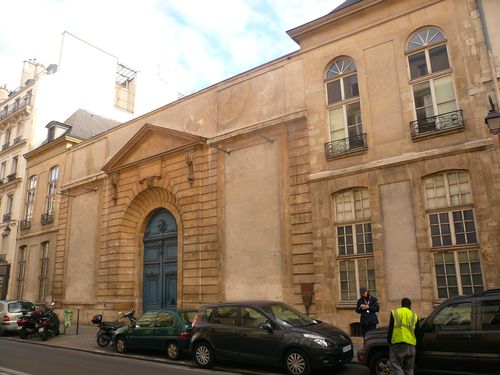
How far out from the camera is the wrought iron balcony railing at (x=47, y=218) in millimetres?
23688

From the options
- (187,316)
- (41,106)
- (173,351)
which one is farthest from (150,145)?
(41,106)

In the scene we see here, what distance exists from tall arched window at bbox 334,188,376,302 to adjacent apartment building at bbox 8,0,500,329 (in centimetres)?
3

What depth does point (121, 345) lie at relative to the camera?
11.6 m

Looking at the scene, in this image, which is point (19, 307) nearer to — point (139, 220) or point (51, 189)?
point (139, 220)

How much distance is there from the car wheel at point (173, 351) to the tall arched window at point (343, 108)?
7.04m

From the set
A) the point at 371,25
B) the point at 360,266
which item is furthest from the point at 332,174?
the point at 371,25

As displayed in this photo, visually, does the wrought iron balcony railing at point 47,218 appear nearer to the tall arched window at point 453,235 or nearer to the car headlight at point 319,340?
the car headlight at point 319,340

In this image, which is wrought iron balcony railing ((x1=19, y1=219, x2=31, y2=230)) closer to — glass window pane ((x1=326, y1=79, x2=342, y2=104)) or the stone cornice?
the stone cornice

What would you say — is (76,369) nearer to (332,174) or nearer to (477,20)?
(332,174)

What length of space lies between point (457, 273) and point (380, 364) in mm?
4627

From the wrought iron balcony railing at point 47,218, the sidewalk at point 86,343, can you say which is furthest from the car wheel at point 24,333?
the wrought iron balcony railing at point 47,218

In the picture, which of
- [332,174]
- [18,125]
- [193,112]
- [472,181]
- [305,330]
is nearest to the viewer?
[305,330]

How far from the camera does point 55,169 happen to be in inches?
981

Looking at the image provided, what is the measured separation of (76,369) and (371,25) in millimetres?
12326
